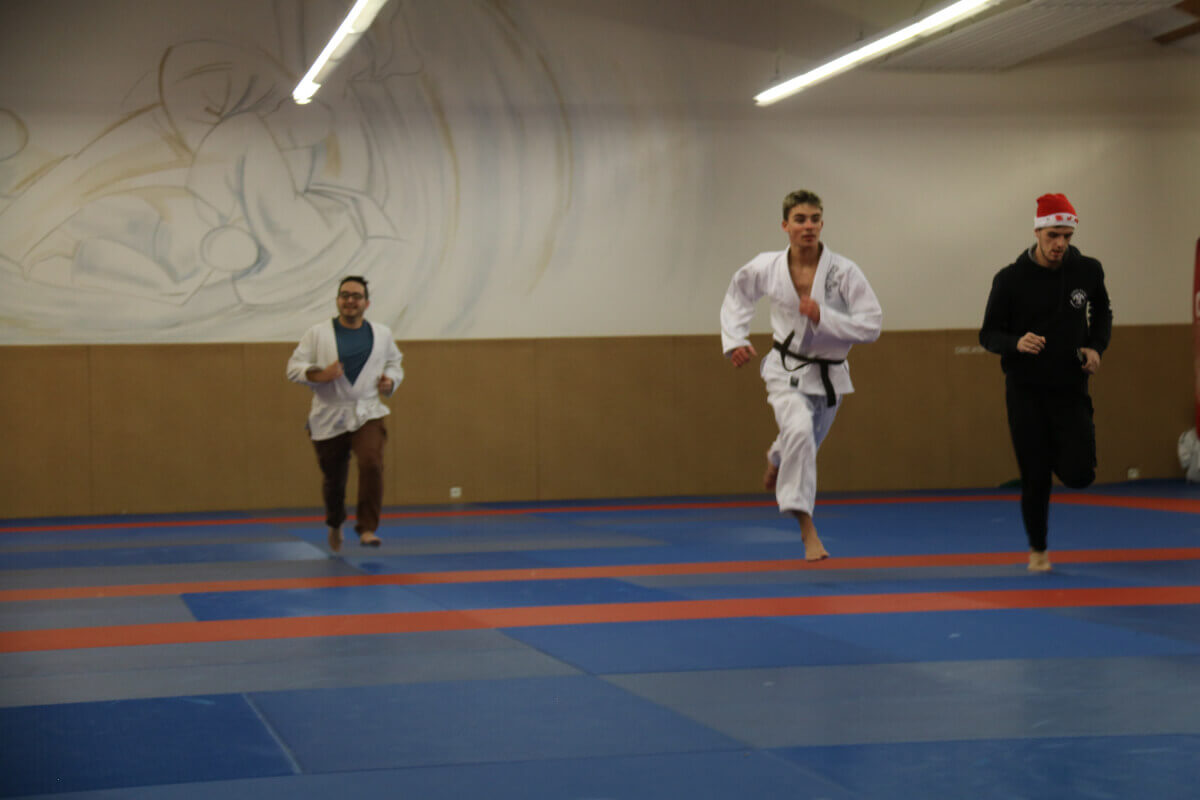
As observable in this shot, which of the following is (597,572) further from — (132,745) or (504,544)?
(132,745)

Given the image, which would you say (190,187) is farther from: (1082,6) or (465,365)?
(1082,6)

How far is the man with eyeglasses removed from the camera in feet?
26.9

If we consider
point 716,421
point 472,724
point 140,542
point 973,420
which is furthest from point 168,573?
point 973,420

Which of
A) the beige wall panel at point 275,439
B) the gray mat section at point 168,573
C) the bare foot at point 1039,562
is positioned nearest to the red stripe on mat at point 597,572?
the gray mat section at point 168,573

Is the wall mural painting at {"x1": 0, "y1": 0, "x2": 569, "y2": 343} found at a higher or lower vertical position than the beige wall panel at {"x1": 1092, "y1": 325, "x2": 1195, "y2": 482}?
higher

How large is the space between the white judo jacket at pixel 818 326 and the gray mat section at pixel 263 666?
2.19 meters

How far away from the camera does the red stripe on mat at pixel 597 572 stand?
22.2ft

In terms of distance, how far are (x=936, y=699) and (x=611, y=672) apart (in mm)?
995

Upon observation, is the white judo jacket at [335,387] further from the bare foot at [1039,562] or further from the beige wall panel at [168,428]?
the beige wall panel at [168,428]

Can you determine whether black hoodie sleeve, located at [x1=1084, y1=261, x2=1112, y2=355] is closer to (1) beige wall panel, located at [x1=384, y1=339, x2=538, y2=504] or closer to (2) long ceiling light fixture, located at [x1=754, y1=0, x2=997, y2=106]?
(2) long ceiling light fixture, located at [x1=754, y1=0, x2=997, y2=106]

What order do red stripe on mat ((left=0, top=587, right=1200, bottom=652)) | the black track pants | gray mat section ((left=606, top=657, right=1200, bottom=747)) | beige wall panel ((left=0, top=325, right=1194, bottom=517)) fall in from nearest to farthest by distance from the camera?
gray mat section ((left=606, top=657, right=1200, bottom=747)) < red stripe on mat ((left=0, top=587, right=1200, bottom=652)) < the black track pants < beige wall panel ((left=0, top=325, right=1194, bottom=517))

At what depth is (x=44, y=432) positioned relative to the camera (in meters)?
11.9

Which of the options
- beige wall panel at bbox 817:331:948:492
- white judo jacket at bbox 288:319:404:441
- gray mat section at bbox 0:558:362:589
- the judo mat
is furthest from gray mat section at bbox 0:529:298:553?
beige wall panel at bbox 817:331:948:492

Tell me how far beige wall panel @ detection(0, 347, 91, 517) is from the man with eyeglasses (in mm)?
4450
